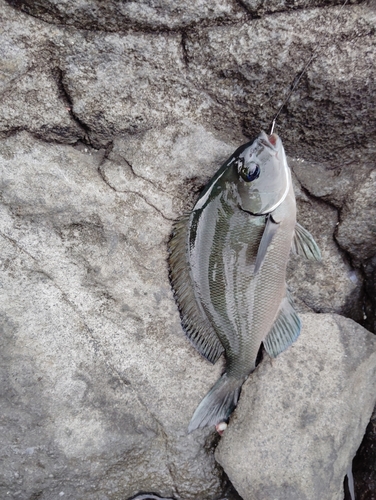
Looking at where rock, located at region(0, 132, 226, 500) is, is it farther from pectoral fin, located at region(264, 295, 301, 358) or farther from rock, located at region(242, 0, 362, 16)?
rock, located at region(242, 0, 362, 16)

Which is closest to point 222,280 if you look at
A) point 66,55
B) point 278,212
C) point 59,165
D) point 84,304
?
point 278,212

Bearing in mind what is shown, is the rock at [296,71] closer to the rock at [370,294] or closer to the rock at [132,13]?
the rock at [132,13]

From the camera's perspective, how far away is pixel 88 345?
246 cm

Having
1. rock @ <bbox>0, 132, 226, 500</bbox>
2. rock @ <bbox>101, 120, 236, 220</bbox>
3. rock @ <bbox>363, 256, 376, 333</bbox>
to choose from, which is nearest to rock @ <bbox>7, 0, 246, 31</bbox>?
rock @ <bbox>101, 120, 236, 220</bbox>

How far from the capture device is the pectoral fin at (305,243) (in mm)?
2469

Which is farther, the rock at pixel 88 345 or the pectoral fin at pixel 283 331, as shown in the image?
the pectoral fin at pixel 283 331

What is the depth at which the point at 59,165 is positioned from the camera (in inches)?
96.7

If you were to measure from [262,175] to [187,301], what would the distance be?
2.83ft

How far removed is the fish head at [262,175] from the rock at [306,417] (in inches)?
33.1

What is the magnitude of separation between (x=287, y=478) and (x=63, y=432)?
1279 mm

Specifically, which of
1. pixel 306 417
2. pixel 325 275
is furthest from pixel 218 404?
pixel 325 275

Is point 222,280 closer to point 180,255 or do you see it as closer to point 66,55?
point 180,255

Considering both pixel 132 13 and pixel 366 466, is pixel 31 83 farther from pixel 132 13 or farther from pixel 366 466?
pixel 366 466

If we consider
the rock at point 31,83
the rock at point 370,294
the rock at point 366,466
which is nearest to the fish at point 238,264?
the rock at point 370,294
